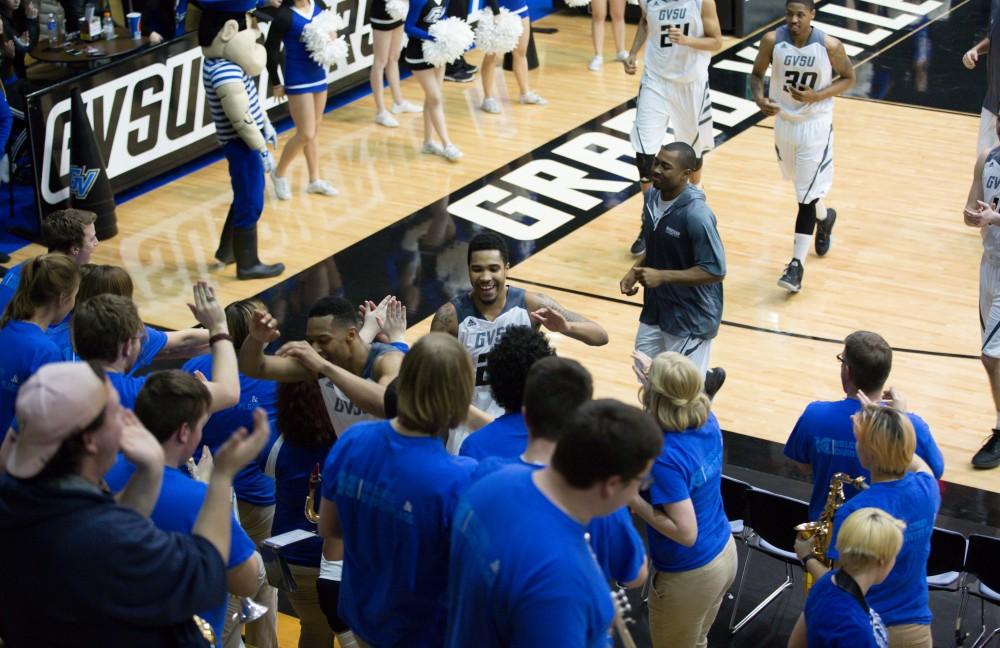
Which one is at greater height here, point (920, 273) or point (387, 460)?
point (387, 460)

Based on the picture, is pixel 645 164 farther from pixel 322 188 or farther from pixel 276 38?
pixel 276 38

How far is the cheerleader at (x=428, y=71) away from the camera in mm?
11320

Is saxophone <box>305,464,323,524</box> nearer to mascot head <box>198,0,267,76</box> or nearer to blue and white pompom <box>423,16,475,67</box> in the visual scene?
mascot head <box>198,0,267,76</box>

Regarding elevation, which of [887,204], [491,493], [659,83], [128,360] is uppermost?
[491,493]

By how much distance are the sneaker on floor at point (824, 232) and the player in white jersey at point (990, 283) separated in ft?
8.06

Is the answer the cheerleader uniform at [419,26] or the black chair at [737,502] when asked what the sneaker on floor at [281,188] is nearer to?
the cheerleader uniform at [419,26]

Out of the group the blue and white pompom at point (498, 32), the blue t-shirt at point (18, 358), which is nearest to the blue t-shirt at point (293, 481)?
the blue t-shirt at point (18, 358)

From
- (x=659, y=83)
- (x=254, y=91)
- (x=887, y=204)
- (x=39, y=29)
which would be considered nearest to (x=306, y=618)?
(x=254, y=91)

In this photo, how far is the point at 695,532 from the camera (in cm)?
419

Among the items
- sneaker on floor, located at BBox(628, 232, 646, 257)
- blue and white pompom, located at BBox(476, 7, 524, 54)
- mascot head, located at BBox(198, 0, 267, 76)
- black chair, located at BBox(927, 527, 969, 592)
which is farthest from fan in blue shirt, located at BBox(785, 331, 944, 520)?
blue and white pompom, located at BBox(476, 7, 524, 54)

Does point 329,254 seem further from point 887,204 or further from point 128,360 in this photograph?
point 128,360

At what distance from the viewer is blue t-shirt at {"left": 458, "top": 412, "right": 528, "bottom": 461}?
369 cm

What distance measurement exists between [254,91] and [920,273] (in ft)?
16.1

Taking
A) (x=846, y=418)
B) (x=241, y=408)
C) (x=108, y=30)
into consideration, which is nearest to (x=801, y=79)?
(x=846, y=418)
